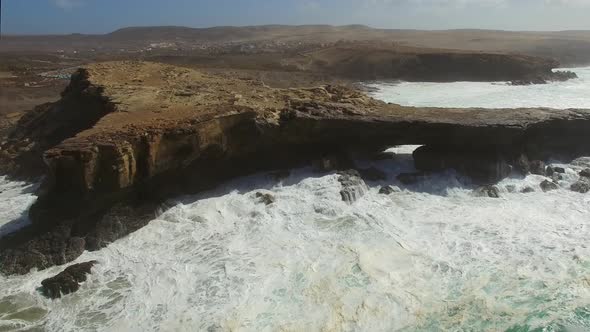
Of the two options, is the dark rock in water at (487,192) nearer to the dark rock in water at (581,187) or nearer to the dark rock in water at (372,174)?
the dark rock in water at (581,187)

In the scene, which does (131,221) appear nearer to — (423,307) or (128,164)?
(128,164)

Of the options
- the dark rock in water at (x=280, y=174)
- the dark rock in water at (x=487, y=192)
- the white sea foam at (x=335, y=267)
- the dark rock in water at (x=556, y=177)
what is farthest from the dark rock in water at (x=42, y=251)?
the dark rock in water at (x=556, y=177)

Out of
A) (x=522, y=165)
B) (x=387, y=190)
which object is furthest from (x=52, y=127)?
(x=522, y=165)

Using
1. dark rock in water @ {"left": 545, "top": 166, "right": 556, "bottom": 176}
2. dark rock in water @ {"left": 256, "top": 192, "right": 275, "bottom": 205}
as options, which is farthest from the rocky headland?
dark rock in water @ {"left": 256, "top": 192, "right": 275, "bottom": 205}

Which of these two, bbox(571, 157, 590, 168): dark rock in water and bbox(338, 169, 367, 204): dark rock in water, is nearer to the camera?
bbox(338, 169, 367, 204): dark rock in water

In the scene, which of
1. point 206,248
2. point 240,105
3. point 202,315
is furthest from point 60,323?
point 240,105

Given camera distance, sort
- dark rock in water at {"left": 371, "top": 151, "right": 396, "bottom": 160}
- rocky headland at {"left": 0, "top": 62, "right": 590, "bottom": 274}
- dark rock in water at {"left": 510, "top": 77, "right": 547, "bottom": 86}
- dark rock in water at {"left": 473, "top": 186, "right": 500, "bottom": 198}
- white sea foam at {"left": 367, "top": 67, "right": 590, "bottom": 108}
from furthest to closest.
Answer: dark rock in water at {"left": 510, "top": 77, "right": 547, "bottom": 86} < white sea foam at {"left": 367, "top": 67, "right": 590, "bottom": 108} < dark rock in water at {"left": 371, "top": 151, "right": 396, "bottom": 160} < dark rock in water at {"left": 473, "top": 186, "right": 500, "bottom": 198} < rocky headland at {"left": 0, "top": 62, "right": 590, "bottom": 274}

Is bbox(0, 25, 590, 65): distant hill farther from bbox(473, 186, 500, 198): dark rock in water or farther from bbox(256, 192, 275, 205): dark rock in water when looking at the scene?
bbox(256, 192, 275, 205): dark rock in water
